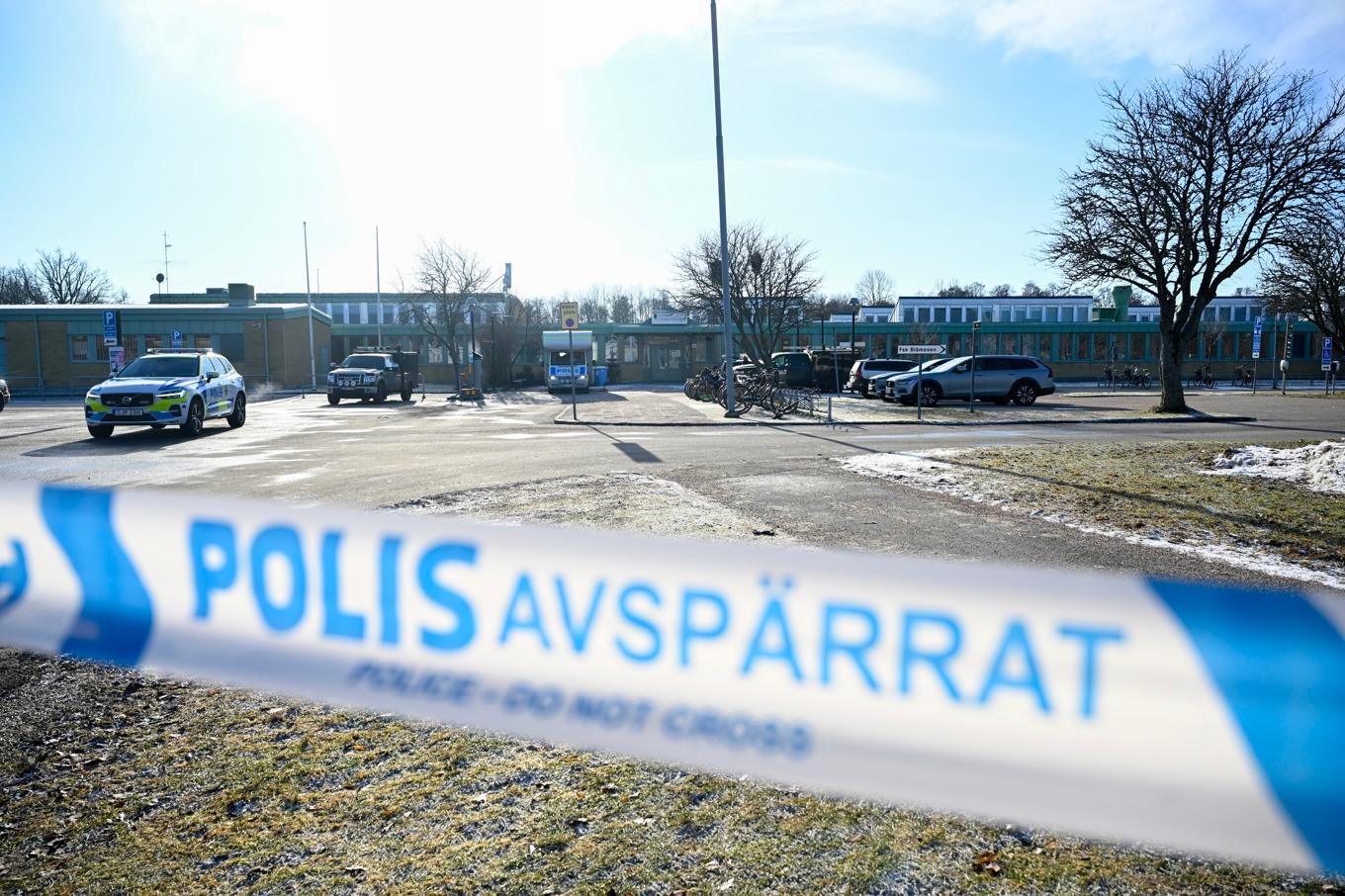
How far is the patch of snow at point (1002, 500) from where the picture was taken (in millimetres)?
5820

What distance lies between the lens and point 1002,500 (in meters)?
8.70

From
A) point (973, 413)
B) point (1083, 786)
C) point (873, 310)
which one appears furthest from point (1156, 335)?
point (1083, 786)

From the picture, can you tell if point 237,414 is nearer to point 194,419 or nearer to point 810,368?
point 194,419

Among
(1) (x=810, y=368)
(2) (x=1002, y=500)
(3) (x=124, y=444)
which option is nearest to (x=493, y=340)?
(1) (x=810, y=368)

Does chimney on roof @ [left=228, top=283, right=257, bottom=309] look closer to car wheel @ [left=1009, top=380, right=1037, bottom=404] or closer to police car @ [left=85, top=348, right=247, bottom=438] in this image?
police car @ [left=85, top=348, right=247, bottom=438]

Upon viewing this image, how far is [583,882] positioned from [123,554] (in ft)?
8.45

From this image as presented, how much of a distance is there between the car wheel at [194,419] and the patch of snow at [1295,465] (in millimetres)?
16780

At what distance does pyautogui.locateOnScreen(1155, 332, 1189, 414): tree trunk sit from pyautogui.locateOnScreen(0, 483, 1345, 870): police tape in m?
24.9

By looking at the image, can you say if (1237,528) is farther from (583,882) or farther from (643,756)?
(583,882)

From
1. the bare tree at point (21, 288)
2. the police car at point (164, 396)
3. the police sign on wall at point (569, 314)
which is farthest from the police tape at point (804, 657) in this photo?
the bare tree at point (21, 288)

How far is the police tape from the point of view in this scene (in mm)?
2207

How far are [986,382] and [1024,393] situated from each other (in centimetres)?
144

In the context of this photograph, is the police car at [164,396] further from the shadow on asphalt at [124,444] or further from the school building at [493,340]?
the school building at [493,340]

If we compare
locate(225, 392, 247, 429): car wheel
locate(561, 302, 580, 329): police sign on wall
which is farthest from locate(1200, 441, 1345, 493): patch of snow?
locate(225, 392, 247, 429): car wheel
